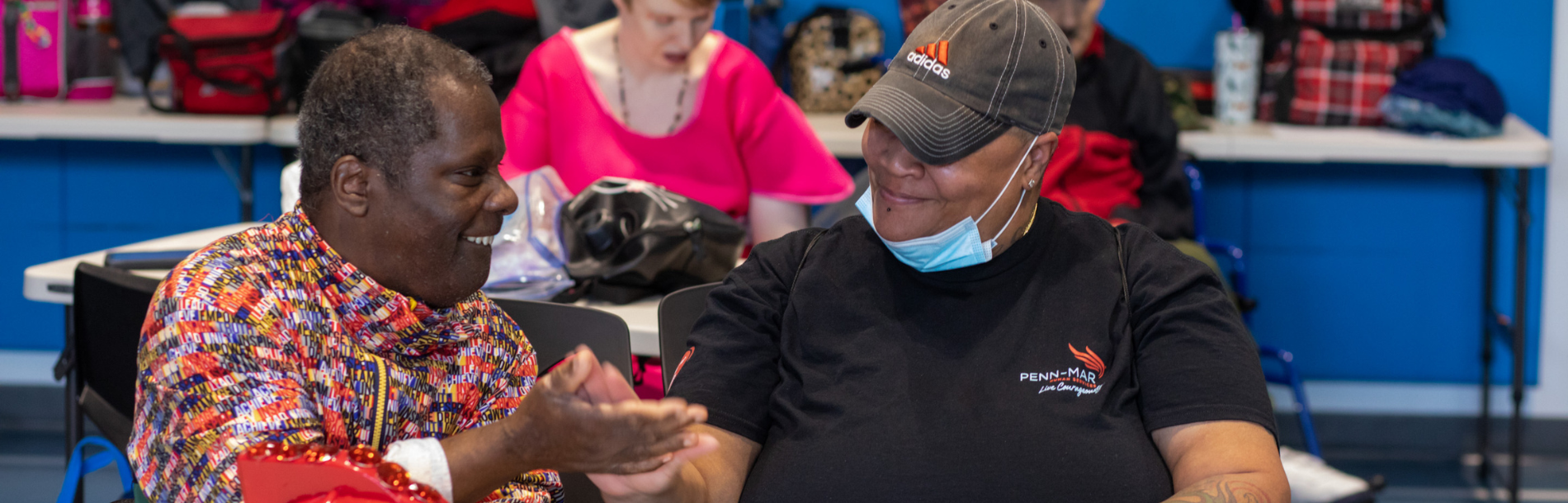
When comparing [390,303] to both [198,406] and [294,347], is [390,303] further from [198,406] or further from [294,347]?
[198,406]

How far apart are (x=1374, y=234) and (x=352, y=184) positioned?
3.75 metres

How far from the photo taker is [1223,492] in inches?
51.9

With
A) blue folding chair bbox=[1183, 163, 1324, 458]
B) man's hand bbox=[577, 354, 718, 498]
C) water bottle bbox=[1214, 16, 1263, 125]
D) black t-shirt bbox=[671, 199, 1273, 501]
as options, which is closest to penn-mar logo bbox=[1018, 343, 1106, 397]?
black t-shirt bbox=[671, 199, 1273, 501]

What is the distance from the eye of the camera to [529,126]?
2.87 meters

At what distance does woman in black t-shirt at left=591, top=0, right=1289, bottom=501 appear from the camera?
1407 millimetres

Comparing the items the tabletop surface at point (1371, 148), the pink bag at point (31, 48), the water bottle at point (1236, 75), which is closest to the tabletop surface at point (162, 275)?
the pink bag at point (31, 48)

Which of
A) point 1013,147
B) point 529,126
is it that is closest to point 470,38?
point 529,126

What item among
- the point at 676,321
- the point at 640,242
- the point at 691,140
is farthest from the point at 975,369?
the point at 691,140

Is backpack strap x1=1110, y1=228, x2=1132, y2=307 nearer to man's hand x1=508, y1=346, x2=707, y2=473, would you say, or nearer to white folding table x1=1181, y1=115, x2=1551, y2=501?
man's hand x1=508, y1=346, x2=707, y2=473

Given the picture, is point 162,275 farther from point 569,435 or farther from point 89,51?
point 89,51

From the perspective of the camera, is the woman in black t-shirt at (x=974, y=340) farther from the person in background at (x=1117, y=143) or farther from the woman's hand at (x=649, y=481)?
the person in background at (x=1117, y=143)

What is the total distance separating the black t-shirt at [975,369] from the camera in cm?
141

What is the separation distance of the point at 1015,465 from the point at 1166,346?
0.23 meters

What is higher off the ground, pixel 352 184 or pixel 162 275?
pixel 352 184
